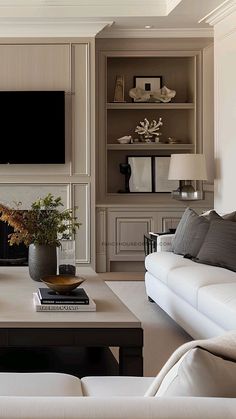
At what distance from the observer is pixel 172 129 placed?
7.46m

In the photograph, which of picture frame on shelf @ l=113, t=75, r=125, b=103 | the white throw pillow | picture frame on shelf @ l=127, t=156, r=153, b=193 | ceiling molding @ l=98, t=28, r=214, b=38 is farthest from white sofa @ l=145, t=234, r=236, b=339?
ceiling molding @ l=98, t=28, r=214, b=38

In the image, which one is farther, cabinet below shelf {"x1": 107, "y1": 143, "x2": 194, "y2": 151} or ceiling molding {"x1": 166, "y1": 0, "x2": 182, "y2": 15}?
cabinet below shelf {"x1": 107, "y1": 143, "x2": 194, "y2": 151}

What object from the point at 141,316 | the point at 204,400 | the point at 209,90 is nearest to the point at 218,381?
the point at 204,400

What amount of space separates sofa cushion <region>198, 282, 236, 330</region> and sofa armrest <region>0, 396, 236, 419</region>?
6.65ft

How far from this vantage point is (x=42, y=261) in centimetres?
362

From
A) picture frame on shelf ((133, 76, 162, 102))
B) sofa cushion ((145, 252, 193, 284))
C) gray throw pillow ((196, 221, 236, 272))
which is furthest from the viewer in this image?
picture frame on shelf ((133, 76, 162, 102))

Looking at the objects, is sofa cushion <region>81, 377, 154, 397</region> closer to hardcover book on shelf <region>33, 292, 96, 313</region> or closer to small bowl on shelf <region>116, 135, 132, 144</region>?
hardcover book on shelf <region>33, 292, 96, 313</region>

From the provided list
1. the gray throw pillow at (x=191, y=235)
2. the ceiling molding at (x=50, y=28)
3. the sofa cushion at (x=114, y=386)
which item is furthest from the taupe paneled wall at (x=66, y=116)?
the sofa cushion at (x=114, y=386)

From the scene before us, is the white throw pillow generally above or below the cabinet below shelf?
below

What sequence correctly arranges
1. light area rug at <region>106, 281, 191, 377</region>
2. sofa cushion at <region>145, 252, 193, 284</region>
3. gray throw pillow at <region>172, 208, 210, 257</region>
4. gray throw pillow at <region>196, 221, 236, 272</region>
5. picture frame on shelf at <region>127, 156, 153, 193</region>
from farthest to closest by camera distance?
picture frame on shelf at <region>127, 156, 153, 193</region>
gray throw pillow at <region>172, 208, 210, 257</region>
sofa cushion at <region>145, 252, 193, 284</region>
gray throw pillow at <region>196, 221, 236, 272</region>
light area rug at <region>106, 281, 191, 377</region>

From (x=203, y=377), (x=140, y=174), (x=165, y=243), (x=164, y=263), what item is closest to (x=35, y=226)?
(x=164, y=263)

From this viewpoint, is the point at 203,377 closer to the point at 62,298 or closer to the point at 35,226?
the point at 62,298

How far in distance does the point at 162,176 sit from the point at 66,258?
3763mm

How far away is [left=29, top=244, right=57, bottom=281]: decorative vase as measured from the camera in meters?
3.62
